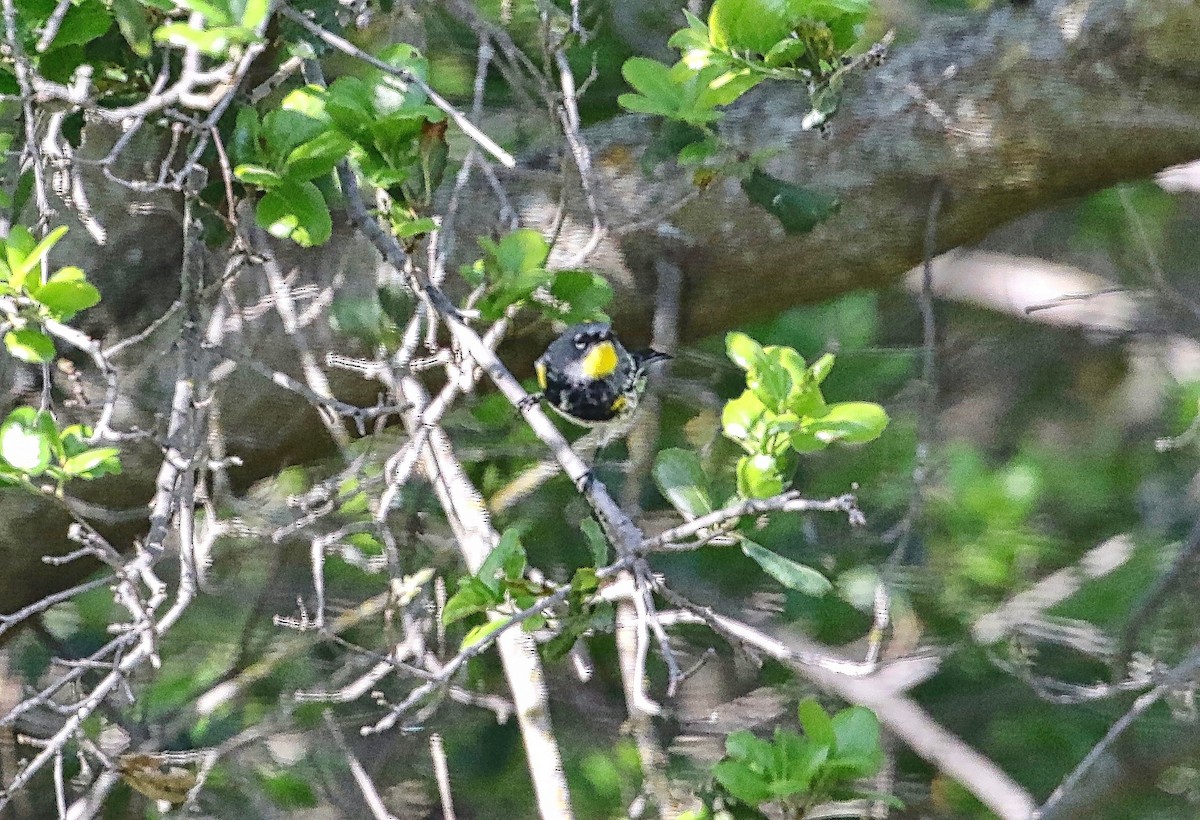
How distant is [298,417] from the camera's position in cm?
170

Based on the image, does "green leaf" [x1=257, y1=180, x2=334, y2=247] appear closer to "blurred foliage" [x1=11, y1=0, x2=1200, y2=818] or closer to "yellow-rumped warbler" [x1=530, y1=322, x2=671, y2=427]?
"yellow-rumped warbler" [x1=530, y1=322, x2=671, y2=427]

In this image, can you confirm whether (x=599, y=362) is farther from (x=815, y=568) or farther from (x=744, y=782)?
(x=815, y=568)

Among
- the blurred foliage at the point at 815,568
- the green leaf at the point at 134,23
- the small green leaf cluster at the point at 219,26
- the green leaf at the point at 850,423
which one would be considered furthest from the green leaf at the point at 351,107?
the blurred foliage at the point at 815,568

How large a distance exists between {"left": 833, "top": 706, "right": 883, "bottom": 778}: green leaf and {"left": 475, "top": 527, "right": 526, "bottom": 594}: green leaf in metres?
0.32

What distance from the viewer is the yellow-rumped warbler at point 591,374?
148 cm

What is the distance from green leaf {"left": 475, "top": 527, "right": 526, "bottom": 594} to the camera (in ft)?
3.18

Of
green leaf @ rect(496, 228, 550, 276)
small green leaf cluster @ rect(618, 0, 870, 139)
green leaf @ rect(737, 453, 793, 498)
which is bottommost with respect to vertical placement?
green leaf @ rect(737, 453, 793, 498)

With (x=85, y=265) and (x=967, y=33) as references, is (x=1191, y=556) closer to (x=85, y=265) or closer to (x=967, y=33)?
(x=967, y=33)

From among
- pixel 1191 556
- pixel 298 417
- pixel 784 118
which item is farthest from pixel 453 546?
pixel 1191 556

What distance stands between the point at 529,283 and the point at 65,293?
0.40 metres

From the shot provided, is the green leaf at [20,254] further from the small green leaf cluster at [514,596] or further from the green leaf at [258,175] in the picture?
the small green leaf cluster at [514,596]

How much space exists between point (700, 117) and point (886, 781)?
1257mm

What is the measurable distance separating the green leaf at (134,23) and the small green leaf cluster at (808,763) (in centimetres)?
82

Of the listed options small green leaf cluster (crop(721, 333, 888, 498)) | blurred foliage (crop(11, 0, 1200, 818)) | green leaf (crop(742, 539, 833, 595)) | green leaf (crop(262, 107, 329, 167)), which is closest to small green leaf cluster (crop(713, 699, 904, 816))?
green leaf (crop(742, 539, 833, 595))
